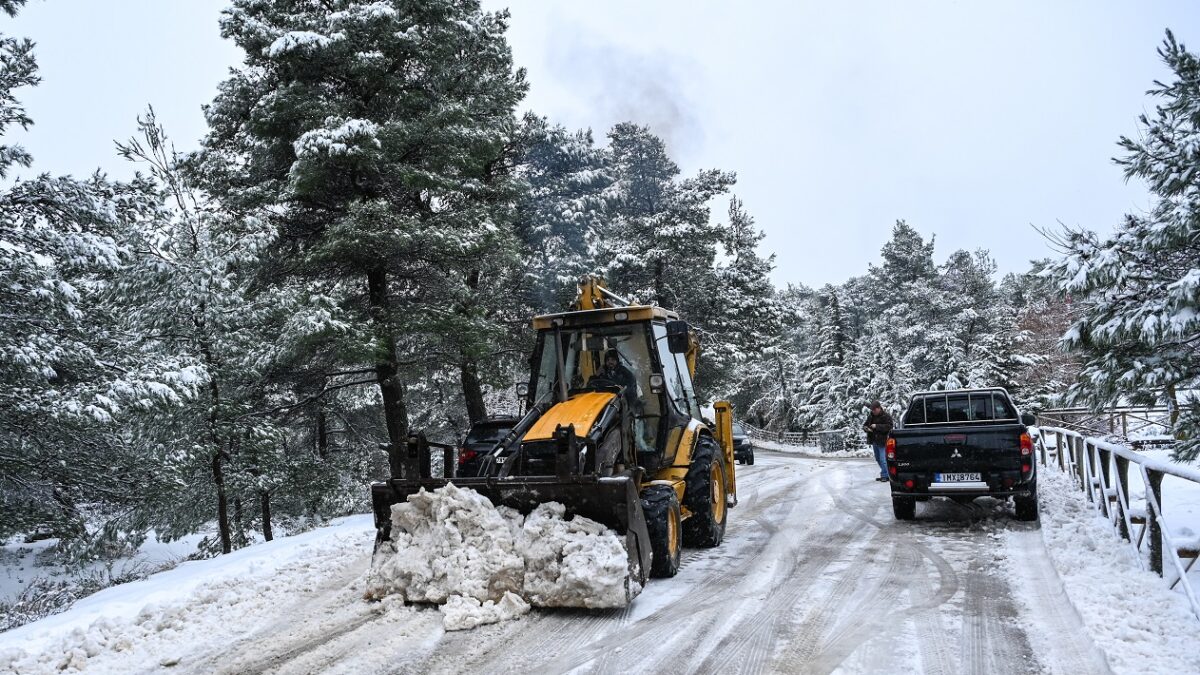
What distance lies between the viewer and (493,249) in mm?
14922

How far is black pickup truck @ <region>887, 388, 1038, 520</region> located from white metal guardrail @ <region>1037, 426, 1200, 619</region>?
0.77 metres

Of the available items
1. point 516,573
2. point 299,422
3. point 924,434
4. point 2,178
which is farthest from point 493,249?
point 516,573

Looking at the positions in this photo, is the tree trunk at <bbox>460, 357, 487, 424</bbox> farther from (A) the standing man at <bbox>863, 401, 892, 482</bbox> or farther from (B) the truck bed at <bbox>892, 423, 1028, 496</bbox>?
(B) the truck bed at <bbox>892, 423, 1028, 496</bbox>

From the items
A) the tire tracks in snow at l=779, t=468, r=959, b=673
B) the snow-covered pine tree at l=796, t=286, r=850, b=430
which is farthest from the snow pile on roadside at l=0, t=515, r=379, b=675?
the snow-covered pine tree at l=796, t=286, r=850, b=430

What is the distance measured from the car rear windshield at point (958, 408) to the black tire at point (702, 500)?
13.3 feet

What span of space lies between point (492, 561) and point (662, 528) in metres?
1.59

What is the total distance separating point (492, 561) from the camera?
6.02 m

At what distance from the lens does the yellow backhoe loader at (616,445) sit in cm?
628

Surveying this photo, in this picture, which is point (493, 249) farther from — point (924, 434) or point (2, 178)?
point (924, 434)

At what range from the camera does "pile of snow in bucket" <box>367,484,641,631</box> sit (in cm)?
579

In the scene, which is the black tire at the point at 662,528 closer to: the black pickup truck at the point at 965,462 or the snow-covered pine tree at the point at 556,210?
the black pickup truck at the point at 965,462

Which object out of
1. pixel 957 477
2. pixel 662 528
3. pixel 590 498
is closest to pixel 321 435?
pixel 662 528

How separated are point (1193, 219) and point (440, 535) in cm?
665

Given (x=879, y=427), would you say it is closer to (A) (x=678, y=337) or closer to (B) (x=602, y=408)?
(A) (x=678, y=337)
